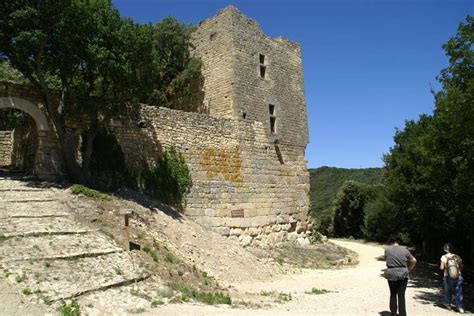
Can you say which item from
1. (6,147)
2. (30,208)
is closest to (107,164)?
(30,208)

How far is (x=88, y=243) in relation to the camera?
883 cm

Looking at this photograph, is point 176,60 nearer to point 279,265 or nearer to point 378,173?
point 279,265

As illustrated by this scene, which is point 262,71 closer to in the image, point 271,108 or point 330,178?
point 271,108

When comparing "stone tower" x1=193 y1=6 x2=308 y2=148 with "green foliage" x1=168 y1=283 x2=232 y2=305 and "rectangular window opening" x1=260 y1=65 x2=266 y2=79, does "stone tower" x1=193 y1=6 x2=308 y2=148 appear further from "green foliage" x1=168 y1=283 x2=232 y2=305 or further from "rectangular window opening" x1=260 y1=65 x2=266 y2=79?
"green foliage" x1=168 y1=283 x2=232 y2=305

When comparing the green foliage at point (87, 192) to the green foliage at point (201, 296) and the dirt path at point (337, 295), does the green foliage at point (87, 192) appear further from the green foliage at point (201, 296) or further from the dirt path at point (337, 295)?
the dirt path at point (337, 295)

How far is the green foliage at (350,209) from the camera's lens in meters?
33.3

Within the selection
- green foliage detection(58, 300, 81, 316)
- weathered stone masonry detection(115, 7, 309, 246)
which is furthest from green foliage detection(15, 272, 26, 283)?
weathered stone masonry detection(115, 7, 309, 246)

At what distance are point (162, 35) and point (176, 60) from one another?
5.09ft

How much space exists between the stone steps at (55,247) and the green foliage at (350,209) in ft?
88.1

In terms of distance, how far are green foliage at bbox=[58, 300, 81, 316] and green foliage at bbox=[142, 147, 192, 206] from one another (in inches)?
309

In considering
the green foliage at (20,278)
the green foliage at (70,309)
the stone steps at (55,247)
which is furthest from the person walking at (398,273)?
the green foliage at (20,278)

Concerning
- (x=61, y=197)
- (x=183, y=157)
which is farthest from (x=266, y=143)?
(x=61, y=197)

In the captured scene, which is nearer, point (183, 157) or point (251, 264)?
point (251, 264)

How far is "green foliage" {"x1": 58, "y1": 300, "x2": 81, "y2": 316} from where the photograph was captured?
19.5 ft
